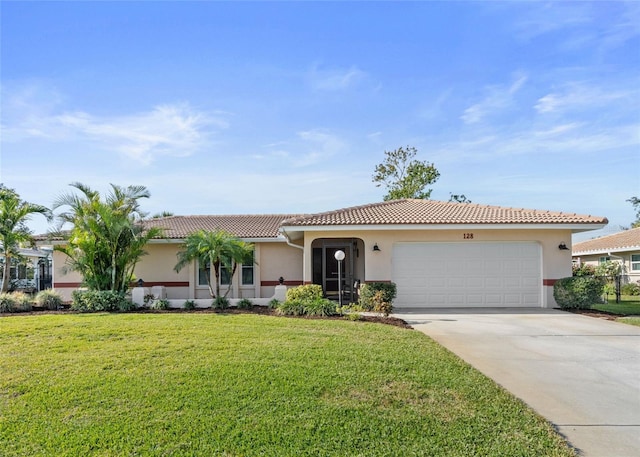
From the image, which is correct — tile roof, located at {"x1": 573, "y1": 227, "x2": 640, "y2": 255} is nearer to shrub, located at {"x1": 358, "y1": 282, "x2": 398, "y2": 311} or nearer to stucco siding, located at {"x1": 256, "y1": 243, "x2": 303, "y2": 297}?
shrub, located at {"x1": 358, "y1": 282, "x2": 398, "y2": 311}

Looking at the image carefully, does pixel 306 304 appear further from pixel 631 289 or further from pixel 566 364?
pixel 631 289

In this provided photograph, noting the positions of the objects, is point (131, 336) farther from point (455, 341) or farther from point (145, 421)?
point (455, 341)

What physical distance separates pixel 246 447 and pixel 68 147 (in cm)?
1339

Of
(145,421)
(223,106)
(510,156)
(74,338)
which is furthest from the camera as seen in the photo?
(510,156)

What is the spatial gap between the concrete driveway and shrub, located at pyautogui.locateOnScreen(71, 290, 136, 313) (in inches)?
345

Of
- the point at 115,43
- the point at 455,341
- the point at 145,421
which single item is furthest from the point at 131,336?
the point at 115,43

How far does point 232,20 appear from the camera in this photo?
35.3 feet

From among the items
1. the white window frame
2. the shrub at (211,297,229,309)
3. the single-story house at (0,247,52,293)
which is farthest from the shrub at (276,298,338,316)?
the single-story house at (0,247,52,293)

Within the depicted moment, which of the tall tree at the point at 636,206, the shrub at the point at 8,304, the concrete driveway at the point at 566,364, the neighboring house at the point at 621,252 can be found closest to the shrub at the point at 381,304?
the concrete driveway at the point at 566,364

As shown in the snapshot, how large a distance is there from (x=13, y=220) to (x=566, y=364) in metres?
17.9

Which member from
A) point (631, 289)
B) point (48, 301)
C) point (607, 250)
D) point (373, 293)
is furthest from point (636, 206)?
point (48, 301)

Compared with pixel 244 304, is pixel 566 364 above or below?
below

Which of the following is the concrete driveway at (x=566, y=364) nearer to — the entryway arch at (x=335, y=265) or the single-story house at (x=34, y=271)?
the entryway arch at (x=335, y=265)

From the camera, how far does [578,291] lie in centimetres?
1391
